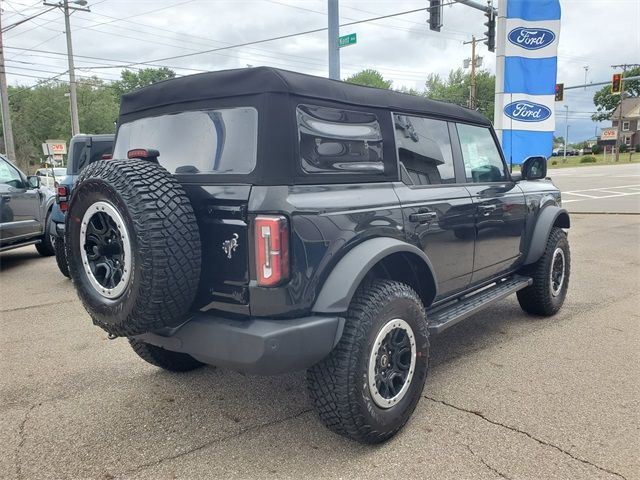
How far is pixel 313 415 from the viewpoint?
3.08 meters

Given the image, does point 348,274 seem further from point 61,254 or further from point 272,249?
point 61,254

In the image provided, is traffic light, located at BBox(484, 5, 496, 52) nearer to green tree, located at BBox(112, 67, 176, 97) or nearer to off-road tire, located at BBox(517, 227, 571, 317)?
off-road tire, located at BBox(517, 227, 571, 317)

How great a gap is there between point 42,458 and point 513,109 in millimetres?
10830

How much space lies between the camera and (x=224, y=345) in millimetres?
2385

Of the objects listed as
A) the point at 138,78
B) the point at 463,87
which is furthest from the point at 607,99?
the point at 138,78

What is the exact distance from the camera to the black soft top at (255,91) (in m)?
2.53

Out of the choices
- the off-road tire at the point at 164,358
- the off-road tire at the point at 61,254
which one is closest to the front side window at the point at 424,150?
the off-road tire at the point at 164,358

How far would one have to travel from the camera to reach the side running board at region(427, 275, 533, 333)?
3.27 m

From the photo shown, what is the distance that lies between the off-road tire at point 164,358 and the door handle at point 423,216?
1.83 m

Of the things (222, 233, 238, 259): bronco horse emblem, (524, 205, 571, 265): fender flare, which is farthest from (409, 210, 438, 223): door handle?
(524, 205, 571, 265): fender flare

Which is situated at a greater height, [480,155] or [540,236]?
[480,155]

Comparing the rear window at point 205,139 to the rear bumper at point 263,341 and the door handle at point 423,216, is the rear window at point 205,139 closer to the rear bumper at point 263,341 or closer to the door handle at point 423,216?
the rear bumper at point 263,341

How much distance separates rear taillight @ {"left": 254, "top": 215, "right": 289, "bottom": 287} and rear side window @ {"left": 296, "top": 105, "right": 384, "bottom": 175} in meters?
0.39

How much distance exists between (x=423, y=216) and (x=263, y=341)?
4.54 ft
